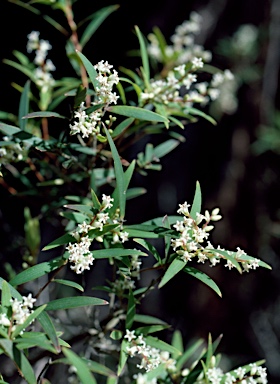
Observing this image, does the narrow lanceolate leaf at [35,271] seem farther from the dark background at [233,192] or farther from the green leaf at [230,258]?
the dark background at [233,192]

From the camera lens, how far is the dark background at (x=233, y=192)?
7.82 ft

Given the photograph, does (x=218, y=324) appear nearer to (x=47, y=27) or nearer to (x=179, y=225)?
(x=47, y=27)

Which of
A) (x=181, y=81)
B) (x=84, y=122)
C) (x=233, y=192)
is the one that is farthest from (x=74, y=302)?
(x=233, y=192)

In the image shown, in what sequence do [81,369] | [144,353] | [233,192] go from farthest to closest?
1. [233,192]
2. [144,353]
3. [81,369]

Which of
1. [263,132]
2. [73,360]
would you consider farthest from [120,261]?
[263,132]

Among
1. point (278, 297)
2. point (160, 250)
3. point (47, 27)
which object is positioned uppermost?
point (47, 27)

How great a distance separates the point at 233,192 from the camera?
101 inches

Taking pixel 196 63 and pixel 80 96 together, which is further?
pixel 196 63

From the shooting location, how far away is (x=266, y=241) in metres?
2.43

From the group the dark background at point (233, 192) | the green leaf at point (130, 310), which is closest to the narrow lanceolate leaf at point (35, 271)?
the green leaf at point (130, 310)

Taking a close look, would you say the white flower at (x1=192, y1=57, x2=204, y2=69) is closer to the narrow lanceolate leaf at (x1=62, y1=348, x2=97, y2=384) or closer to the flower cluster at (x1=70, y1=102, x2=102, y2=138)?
the flower cluster at (x1=70, y1=102, x2=102, y2=138)

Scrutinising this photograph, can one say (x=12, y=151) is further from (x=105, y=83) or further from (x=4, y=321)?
(x=4, y=321)

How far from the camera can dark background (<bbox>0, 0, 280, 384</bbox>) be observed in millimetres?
2385

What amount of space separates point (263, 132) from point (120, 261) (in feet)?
5.16
